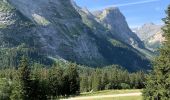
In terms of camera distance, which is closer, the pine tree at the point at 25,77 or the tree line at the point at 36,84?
the pine tree at the point at 25,77

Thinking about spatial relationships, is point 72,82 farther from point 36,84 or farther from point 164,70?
point 164,70

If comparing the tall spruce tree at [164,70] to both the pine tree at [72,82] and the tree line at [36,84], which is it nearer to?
the tree line at [36,84]

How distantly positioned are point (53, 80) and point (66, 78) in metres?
5.63

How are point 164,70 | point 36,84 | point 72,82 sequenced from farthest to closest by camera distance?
point 72,82 → point 36,84 → point 164,70

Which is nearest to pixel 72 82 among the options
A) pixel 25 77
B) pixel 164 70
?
pixel 25 77

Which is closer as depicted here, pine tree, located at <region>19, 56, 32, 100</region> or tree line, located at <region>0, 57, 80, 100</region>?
pine tree, located at <region>19, 56, 32, 100</region>

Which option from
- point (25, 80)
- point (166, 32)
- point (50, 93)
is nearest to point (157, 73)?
point (166, 32)

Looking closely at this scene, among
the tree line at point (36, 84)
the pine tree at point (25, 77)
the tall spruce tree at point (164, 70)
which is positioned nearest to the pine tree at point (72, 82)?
the tree line at point (36, 84)

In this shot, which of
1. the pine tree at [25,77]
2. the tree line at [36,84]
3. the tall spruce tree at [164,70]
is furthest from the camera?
the tree line at [36,84]

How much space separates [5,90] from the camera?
4729 inches

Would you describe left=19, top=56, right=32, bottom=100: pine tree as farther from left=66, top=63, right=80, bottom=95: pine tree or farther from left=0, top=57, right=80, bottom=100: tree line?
left=66, top=63, right=80, bottom=95: pine tree

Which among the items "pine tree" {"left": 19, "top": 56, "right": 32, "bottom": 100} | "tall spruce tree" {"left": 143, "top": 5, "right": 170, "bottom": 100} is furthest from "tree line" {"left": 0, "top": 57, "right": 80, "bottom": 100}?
"tall spruce tree" {"left": 143, "top": 5, "right": 170, "bottom": 100}

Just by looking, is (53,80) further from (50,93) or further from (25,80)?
(25,80)

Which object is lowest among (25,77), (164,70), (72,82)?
(164,70)
